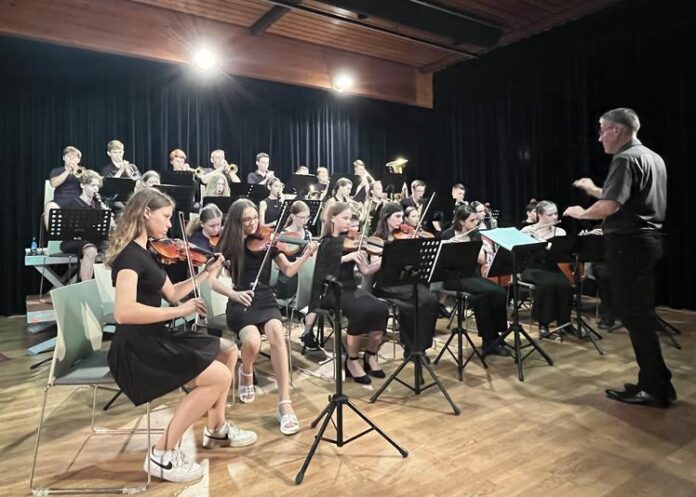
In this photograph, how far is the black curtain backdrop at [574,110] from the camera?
602 cm

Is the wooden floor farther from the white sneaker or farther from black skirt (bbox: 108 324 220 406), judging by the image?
black skirt (bbox: 108 324 220 406)

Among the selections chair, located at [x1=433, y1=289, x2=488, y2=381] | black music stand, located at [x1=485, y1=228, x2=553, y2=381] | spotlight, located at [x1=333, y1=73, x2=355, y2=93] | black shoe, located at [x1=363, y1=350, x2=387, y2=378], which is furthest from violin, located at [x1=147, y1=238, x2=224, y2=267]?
spotlight, located at [x1=333, y1=73, x2=355, y2=93]

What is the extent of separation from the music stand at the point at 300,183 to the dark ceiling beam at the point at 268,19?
2157 millimetres

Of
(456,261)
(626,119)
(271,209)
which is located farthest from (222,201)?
(626,119)

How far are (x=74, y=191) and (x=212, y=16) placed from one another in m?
3.07

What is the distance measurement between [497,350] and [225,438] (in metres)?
2.48

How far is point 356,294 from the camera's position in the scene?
358cm

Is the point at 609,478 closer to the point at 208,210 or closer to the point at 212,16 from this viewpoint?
the point at 208,210

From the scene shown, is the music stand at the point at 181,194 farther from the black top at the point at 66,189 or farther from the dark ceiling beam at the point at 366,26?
the dark ceiling beam at the point at 366,26

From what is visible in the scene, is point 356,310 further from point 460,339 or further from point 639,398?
point 639,398

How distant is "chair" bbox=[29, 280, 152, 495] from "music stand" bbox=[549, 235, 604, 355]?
347 cm

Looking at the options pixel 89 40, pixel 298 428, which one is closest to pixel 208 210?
pixel 298 428

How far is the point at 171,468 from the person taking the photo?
2.20m

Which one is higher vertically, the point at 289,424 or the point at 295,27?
the point at 295,27
